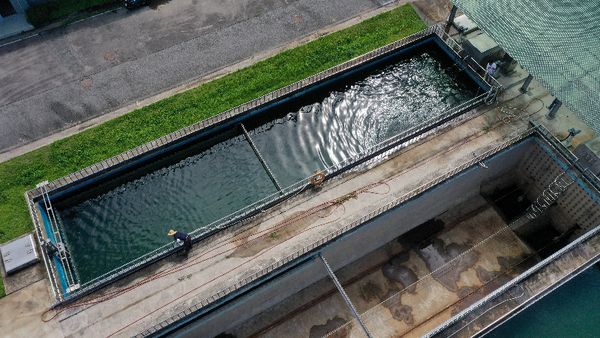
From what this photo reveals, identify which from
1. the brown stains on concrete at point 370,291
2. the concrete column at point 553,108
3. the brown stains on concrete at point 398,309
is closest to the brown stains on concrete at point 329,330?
the brown stains on concrete at point 370,291

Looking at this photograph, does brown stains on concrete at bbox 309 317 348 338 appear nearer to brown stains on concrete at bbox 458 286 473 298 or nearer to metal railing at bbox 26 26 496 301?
brown stains on concrete at bbox 458 286 473 298

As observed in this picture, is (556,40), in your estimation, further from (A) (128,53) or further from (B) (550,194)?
(A) (128,53)

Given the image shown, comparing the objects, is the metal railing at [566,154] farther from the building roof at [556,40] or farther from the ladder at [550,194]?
the building roof at [556,40]

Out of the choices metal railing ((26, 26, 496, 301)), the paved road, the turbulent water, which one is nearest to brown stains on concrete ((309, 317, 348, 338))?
metal railing ((26, 26, 496, 301))

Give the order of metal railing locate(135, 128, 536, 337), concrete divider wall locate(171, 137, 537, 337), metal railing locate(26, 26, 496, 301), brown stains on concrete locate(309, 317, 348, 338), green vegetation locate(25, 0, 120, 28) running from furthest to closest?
green vegetation locate(25, 0, 120, 28) → brown stains on concrete locate(309, 317, 348, 338) → metal railing locate(26, 26, 496, 301) → concrete divider wall locate(171, 137, 537, 337) → metal railing locate(135, 128, 536, 337)

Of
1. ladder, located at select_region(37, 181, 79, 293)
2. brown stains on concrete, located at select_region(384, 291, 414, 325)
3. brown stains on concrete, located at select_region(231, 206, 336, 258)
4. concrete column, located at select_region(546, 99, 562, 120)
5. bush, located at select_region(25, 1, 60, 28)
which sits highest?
bush, located at select_region(25, 1, 60, 28)

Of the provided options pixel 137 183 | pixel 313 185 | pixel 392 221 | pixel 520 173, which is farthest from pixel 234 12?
pixel 520 173

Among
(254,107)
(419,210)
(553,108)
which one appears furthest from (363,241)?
(553,108)
